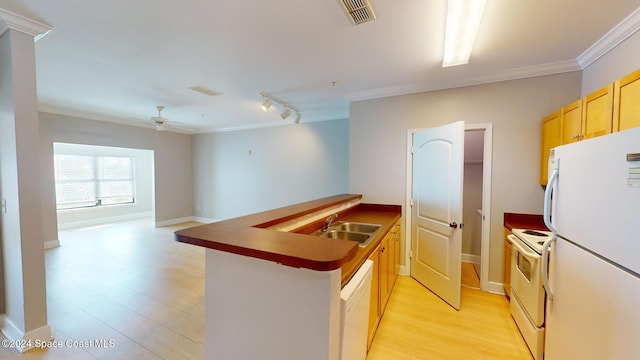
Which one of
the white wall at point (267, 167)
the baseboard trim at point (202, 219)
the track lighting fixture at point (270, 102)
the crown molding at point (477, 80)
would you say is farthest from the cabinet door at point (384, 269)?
the baseboard trim at point (202, 219)

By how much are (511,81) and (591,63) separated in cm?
64

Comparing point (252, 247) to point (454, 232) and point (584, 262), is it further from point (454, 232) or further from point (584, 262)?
point (454, 232)

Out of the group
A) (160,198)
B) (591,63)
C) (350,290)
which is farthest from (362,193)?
(160,198)

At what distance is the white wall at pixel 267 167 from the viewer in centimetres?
527

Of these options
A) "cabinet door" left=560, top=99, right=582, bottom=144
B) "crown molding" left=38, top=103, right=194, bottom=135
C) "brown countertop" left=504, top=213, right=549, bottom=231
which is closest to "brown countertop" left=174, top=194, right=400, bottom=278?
"brown countertop" left=504, top=213, right=549, bottom=231

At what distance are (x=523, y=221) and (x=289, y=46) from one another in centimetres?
331

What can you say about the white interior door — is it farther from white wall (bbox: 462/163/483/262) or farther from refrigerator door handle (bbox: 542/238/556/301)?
white wall (bbox: 462/163/483/262)

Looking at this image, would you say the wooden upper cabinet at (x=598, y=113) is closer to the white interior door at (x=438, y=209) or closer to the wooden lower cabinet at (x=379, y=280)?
the white interior door at (x=438, y=209)

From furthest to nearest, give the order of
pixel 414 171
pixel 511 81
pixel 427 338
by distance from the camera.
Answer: pixel 414 171 → pixel 511 81 → pixel 427 338

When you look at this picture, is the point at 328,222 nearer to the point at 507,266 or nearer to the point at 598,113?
the point at 507,266

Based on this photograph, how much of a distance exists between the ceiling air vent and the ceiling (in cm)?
7

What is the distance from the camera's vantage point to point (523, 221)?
2822 mm

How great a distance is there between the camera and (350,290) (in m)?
1.25

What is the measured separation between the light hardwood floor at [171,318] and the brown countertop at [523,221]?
901 mm
